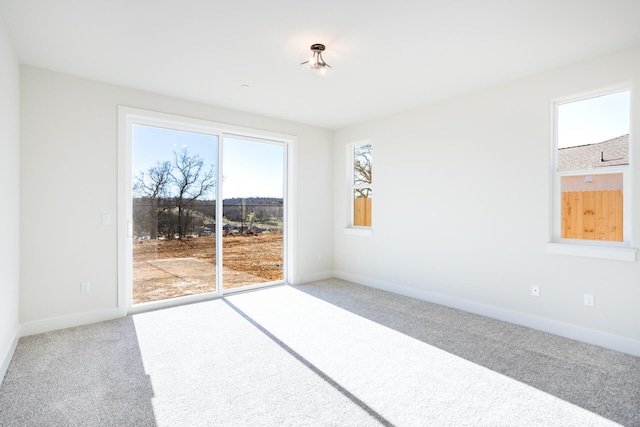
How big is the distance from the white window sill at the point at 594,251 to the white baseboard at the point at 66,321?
178 inches

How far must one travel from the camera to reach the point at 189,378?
7.74ft

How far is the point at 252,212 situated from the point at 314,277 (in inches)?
58.5

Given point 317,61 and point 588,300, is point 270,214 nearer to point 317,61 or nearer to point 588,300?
point 317,61

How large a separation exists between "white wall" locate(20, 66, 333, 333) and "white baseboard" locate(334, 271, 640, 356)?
356 centimetres

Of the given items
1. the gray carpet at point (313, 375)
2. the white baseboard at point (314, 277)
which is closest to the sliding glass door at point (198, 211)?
the white baseboard at point (314, 277)

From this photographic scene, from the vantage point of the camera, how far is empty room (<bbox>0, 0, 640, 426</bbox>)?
221cm

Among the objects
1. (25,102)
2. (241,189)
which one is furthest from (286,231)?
(25,102)

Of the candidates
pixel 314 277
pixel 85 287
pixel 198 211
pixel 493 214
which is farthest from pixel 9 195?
pixel 493 214

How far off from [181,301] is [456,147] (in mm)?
3834

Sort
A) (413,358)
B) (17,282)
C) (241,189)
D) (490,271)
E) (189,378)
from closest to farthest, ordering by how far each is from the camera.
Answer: (189,378) → (413,358) → (17,282) → (490,271) → (241,189)

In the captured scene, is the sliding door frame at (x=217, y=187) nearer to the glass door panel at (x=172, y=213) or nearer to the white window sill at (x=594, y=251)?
the glass door panel at (x=172, y=213)

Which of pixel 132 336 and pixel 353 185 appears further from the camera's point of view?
pixel 353 185

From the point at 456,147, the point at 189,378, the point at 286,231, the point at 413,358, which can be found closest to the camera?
the point at 189,378

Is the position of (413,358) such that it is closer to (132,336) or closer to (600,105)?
(132,336)
